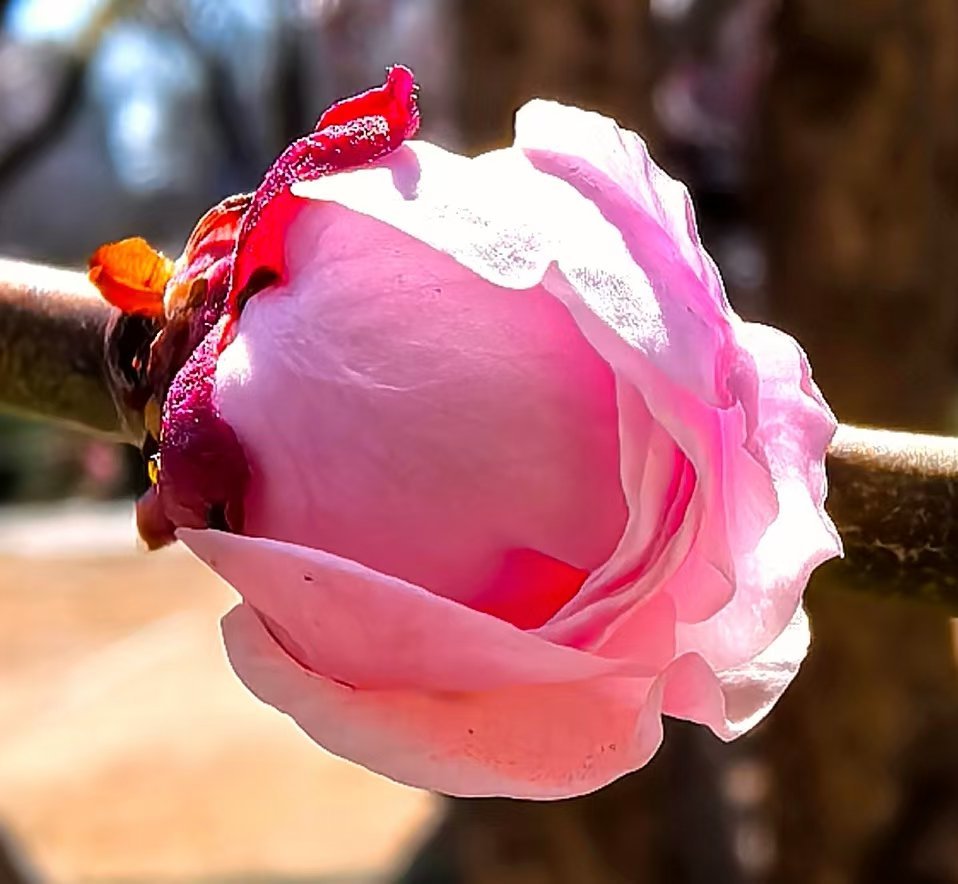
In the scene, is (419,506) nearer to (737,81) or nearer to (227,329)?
(227,329)

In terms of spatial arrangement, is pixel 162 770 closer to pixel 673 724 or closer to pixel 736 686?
pixel 673 724

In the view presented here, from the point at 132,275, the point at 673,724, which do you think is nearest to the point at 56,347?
the point at 132,275

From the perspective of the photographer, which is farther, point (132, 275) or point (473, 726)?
point (132, 275)

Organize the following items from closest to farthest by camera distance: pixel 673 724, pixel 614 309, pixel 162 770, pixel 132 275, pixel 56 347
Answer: pixel 614 309 → pixel 132 275 → pixel 56 347 → pixel 673 724 → pixel 162 770

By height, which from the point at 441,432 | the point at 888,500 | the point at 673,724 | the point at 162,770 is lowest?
the point at 162,770

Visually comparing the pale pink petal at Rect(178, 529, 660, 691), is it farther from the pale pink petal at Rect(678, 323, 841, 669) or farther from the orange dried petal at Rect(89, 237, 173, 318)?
the orange dried petal at Rect(89, 237, 173, 318)

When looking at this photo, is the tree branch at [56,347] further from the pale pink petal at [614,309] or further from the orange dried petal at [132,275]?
the pale pink petal at [614,309]

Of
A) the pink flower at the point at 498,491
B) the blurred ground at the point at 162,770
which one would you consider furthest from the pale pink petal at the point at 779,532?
the blurred ground at the point at 162,770
